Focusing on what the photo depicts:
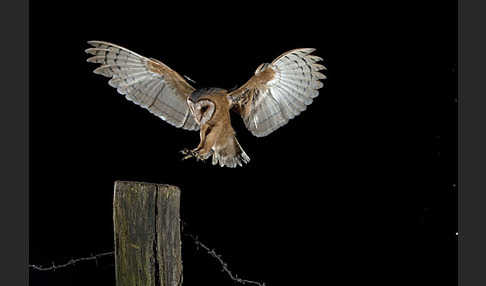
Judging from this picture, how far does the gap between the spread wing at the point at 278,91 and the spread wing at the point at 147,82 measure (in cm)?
22

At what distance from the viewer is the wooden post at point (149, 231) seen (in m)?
2.35

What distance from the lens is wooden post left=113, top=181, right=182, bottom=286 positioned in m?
2.35

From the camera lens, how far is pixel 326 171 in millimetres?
2738

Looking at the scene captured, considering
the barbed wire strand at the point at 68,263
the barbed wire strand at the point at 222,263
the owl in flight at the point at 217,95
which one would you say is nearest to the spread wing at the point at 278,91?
the owl in flight at the point at 217,95

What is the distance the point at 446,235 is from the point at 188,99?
104 centimetres

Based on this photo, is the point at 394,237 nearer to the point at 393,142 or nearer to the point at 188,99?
the point at 393,142

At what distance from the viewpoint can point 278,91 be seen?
266 cm

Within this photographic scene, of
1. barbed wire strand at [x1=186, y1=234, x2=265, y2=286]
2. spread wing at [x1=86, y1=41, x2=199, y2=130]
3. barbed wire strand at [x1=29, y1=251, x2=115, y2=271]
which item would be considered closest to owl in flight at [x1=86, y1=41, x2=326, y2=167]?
spread wing at [x1=86, y1=41, x2=199, y2=130]

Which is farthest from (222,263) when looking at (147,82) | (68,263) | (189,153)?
(147,82)

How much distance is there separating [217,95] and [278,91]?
24 cm

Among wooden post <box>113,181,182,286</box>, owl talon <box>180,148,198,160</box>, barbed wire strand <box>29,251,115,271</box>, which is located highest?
owl talon <box>180,148,198,160</box>

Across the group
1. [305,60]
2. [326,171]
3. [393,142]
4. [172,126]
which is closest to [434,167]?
[393,142]

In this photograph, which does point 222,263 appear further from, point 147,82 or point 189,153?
point 147,82

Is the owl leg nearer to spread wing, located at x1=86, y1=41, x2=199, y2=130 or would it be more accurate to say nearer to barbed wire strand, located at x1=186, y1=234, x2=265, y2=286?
spread wing, located at x1=86, y1=41, x2=199, y2=130
